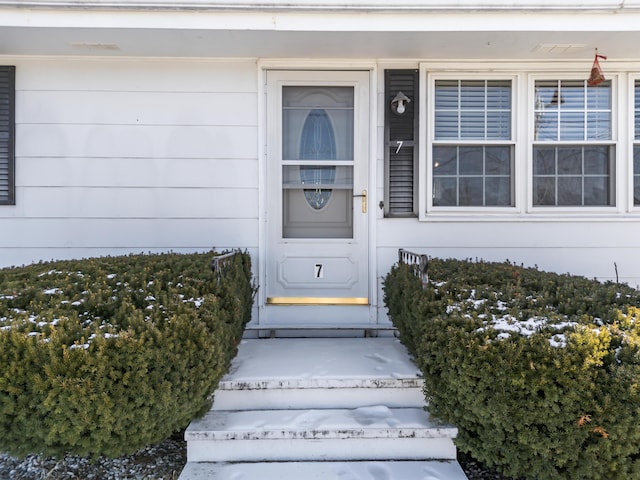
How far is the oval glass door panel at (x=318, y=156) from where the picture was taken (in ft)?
13.4

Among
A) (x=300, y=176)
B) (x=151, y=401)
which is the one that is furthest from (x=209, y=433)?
(x=300, y=176)

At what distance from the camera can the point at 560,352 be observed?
2117mm

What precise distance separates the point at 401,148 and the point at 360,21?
1.15 m

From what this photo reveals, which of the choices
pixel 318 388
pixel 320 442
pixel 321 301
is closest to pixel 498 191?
pixel 321 301

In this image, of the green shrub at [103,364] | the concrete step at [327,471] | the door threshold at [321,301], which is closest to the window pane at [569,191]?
the door threshold at [321,301]

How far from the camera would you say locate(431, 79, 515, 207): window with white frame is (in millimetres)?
4070

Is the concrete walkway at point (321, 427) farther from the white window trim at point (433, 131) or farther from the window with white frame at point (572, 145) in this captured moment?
the window with white frame at point (572, 145)

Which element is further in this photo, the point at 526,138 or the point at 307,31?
the point at 526,138

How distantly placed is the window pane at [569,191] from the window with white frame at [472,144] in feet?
1.55

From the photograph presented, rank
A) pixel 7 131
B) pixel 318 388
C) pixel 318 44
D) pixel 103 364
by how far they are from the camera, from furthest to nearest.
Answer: pixel 7 131
pixel 318 44
pixel 318 388
pixel 103 364

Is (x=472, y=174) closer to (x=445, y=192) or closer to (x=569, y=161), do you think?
(x=445, y=192)

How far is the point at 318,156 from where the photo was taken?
411cm

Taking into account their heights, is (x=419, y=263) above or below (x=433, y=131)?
below

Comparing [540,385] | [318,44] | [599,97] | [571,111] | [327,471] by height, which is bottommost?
[327,471]
